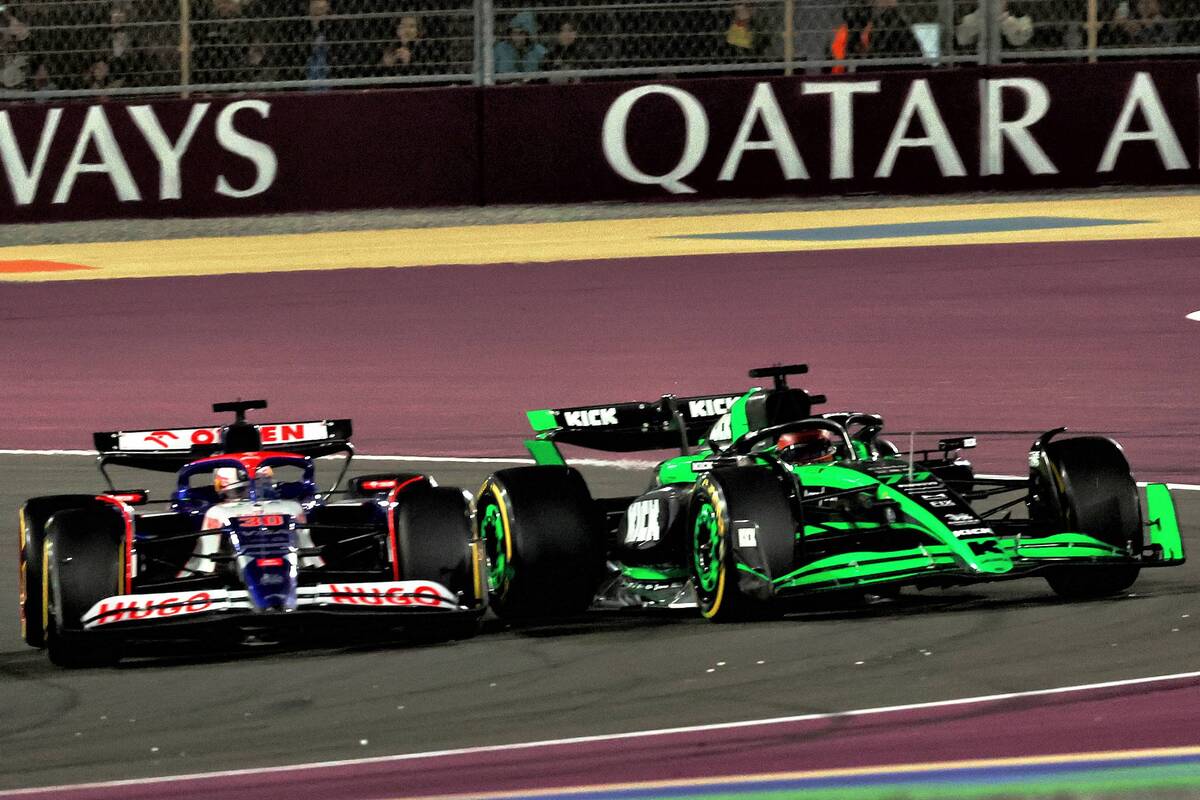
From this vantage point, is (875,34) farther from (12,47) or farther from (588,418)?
(588,418)

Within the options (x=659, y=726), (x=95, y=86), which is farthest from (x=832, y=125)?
(x=659, y=726)

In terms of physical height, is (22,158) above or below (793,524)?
above

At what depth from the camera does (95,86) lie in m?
23.8

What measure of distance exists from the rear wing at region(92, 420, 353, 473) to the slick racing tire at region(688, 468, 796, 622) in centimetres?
159

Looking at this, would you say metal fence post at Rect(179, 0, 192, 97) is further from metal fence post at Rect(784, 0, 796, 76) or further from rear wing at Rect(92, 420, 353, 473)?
rear wing at Rect(92, 420, 353, 473)

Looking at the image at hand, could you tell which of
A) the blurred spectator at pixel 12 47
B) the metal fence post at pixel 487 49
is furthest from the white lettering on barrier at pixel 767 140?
the blurred spectator at pixel 12 47

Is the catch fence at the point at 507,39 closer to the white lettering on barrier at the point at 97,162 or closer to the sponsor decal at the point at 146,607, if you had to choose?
the white lettering on barrier at the point at 97,162

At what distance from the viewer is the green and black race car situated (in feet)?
31.7

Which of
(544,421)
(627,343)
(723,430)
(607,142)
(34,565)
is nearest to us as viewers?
(34,565)

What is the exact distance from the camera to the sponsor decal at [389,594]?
930cm

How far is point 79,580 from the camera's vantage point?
9352mm

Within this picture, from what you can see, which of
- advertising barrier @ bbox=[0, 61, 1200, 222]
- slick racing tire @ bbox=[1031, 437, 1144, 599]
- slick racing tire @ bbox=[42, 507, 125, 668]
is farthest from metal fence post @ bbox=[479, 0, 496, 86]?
slick racing tire @ bbox=[42, 507, 125, 668]

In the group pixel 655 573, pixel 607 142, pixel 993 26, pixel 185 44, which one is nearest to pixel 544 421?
pixel 655 573

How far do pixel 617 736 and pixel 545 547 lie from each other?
234cm
